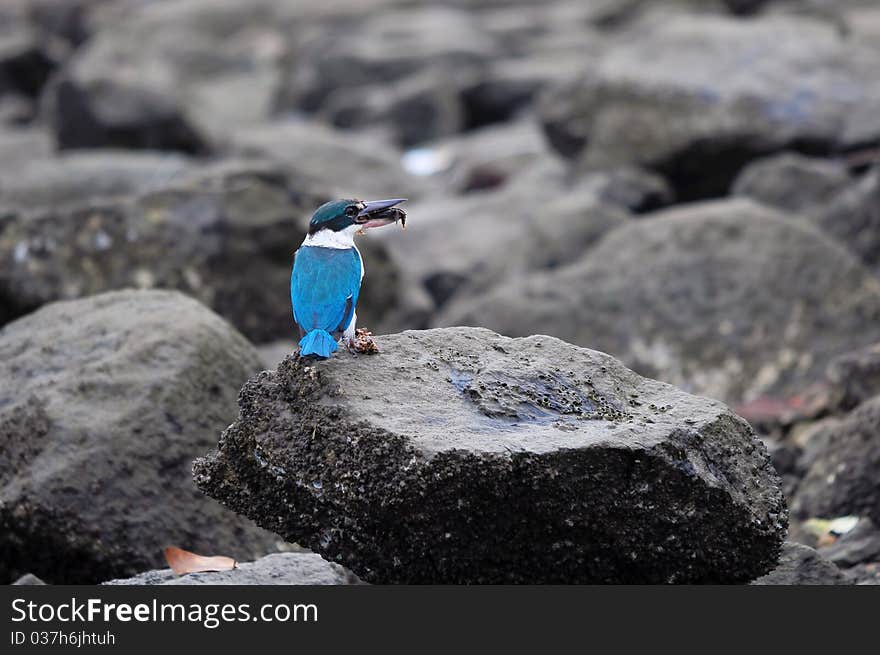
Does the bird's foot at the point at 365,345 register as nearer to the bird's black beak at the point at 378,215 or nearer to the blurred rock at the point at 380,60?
the bird's black beak at the point at 378,215

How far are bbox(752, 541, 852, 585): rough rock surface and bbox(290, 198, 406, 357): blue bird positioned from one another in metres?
1.67

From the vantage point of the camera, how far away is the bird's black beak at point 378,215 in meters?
5.23

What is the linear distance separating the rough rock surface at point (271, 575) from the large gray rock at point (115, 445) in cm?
56

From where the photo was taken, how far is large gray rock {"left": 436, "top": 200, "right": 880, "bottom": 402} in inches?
341

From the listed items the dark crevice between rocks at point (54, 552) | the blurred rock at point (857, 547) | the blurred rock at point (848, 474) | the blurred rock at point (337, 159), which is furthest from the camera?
the blurred rock at point (337, 159)

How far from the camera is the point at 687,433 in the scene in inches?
180

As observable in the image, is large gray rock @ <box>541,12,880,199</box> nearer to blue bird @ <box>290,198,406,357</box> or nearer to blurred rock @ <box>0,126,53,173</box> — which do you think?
blurred rock @ <box>0,126,53,173</box>

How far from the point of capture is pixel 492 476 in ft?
14.2

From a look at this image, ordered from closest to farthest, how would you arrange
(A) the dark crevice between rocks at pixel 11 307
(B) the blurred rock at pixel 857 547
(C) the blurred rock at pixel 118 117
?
(B) the blurred rock at pixel 857 547, (A) the dark crevice between rocks at pixel 11 307, (C) the blurred rock at pixel 118 117

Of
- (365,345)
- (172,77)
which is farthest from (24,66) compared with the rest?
(365,345)

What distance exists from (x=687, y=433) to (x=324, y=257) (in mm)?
1436

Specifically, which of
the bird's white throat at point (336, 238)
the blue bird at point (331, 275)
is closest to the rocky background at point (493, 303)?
the blue bird at point (331, 275)

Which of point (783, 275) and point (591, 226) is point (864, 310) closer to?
point (783, 275)

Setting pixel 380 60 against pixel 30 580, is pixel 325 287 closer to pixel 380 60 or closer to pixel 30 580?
pixel 30 580
